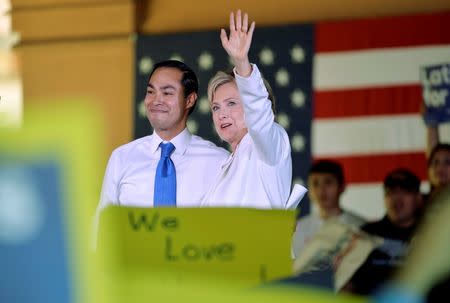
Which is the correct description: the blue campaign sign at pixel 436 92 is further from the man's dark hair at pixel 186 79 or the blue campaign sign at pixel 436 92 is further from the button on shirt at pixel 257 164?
the button on shirt at pixel 257 164

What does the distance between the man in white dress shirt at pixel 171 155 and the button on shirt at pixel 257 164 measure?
129 mm

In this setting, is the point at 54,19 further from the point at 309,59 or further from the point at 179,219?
the point at 179,219

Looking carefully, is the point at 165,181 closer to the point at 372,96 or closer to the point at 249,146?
the point at 249,146

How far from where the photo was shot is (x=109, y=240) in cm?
44

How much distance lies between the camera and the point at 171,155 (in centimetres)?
173

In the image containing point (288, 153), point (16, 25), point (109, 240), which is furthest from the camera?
point (16, 25)

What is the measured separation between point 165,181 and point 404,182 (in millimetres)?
1025

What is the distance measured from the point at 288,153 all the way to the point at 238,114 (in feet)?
0.41

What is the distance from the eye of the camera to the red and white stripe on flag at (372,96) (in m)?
Answer: 3.15

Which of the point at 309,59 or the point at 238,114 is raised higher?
the point at 309,59

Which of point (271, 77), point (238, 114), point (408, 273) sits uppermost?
point (271, 77)

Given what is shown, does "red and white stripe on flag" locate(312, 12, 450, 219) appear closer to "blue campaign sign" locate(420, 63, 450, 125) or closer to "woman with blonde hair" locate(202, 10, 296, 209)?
"blue campaign sign" locate(420, 63, 450, 125)

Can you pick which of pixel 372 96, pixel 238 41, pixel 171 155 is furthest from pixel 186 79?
pixel 372 96

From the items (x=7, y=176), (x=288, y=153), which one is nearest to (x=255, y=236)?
(x=7, y=176)
